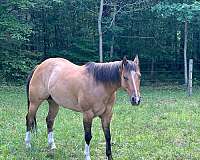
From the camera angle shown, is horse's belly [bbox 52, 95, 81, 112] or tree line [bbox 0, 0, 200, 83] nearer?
horse's belly [bbox 52, 95, 81, 112]

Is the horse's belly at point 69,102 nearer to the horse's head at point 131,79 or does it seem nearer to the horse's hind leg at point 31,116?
the horse's hind leg at point 31,116

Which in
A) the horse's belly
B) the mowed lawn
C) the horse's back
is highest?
the horse's back

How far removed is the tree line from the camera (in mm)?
19750

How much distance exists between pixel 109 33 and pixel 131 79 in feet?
48.8

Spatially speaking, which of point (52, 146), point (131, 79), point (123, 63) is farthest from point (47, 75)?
point (131, 79)

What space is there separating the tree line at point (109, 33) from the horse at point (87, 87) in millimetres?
12433

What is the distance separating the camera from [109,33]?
2000 cm

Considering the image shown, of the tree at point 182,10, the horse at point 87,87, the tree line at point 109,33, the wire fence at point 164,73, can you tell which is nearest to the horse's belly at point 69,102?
the horse at point 87,87

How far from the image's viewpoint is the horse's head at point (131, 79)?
519 centimetres

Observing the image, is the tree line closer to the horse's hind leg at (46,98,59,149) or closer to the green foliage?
the green foliage

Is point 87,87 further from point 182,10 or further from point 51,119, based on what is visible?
point 182,10

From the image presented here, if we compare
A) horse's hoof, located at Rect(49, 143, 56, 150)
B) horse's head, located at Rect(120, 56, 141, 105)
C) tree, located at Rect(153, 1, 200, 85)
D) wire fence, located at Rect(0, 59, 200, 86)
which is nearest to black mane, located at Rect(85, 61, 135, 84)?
horse's head, located at Rect(120, 56, 141, 105)

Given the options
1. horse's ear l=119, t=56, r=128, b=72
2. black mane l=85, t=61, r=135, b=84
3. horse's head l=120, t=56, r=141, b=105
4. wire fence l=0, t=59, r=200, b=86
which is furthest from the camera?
wire fence l=0, t=59, r=200, b=86

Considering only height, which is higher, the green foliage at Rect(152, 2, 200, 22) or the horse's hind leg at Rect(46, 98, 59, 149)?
the green foliage at Rect(152, 2, 200, 22)
